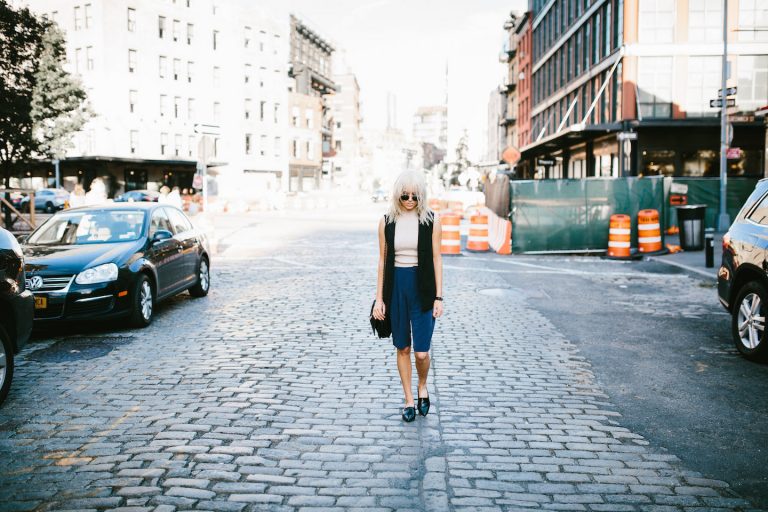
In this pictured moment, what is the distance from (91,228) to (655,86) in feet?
97.3

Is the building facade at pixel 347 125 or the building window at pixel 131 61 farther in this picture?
the building facade at pixel 347 125

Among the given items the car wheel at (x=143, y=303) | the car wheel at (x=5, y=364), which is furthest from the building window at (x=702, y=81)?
the car wheel at (x=5, y=364)

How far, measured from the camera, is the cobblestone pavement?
148 inches

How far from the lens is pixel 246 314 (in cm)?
941

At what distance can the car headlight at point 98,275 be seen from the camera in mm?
7820

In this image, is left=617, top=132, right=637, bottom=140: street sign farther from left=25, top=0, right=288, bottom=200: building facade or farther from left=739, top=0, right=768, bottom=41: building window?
left=25, top=0, right=288, bottom=200: building facade

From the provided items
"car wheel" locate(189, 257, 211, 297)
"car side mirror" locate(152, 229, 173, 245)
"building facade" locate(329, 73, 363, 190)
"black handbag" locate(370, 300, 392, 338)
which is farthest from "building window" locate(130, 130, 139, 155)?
"black handbag" locate(370, 300, 392, 338)

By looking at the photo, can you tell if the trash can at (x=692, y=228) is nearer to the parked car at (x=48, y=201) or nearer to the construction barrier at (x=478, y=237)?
the construction barrier at (x=478, y=237)

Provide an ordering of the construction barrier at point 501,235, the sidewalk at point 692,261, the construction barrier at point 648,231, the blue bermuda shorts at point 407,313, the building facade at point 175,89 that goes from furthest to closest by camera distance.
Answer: the building facade at point 175,89 → the construction barrier at point 501,235 → the construction barrier at point 648,231 → the sidewalk at point 692,261 → the blue bermuda shorts at point 407,313

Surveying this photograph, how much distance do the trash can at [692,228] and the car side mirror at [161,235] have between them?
43.4 feet

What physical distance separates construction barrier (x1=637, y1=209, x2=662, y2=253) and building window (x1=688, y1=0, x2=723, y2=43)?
19271mm

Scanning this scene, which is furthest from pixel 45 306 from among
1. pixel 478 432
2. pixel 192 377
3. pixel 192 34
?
pixel 192 34

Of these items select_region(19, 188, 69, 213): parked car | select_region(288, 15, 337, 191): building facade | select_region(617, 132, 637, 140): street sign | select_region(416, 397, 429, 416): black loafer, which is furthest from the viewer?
select_region(288, 15, 337, 191): building facade

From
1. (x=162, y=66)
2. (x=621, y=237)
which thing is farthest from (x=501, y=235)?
(x=162, y=66)
